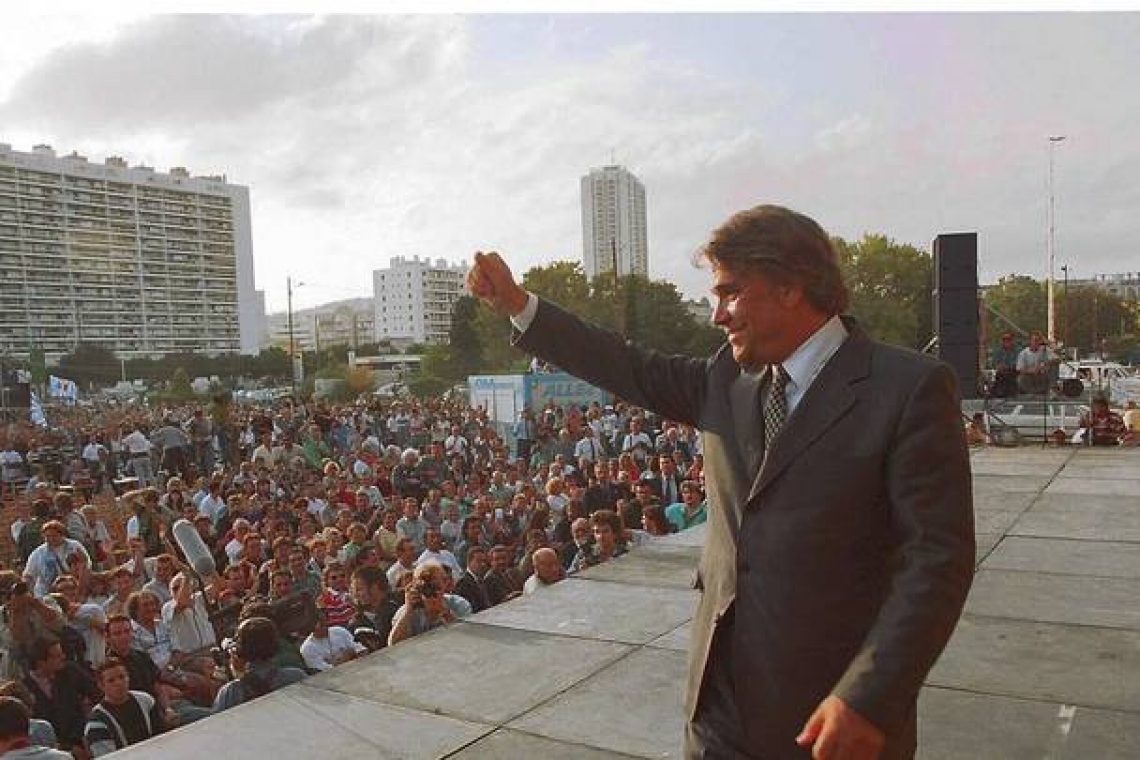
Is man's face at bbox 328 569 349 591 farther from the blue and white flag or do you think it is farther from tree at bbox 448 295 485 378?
tree at bbox 448 295 485 378

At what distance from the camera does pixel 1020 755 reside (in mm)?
2955

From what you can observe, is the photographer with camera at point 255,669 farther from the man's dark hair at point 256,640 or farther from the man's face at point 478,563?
the man's face at point 478,563

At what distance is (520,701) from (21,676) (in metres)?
3.71

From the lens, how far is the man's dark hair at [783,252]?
175 cm

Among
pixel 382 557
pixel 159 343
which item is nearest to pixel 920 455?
pixel 382 557

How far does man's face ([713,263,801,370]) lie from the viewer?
1763 mm

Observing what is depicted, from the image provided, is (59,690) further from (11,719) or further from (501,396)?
(501,396)

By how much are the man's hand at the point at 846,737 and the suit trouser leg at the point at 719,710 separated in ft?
1.01

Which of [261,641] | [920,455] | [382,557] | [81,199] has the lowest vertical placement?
[382,557]

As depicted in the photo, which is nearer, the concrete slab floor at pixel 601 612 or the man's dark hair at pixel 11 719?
the man's dark hair at pixel 11 719

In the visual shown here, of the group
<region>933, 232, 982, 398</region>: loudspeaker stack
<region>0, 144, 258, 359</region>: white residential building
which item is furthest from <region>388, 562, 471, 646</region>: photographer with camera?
<region>0, 144, 258, 359</region>: white residential building

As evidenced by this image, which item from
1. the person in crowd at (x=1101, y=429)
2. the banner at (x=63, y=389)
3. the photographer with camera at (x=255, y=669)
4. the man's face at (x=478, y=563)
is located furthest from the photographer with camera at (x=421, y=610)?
the banner at (x=63, y=389)

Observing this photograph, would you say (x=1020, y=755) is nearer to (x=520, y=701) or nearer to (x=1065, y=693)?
(x=1065, y=693)

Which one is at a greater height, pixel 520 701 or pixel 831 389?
pixel 831 389
